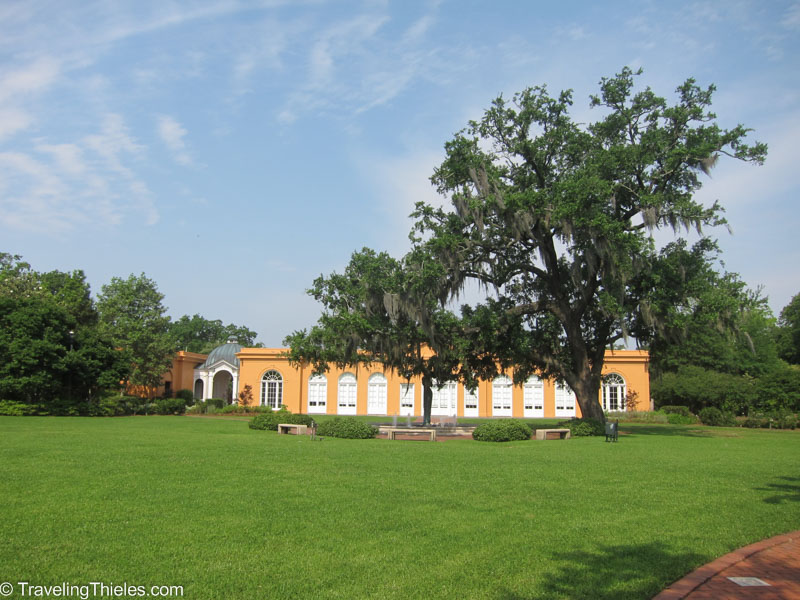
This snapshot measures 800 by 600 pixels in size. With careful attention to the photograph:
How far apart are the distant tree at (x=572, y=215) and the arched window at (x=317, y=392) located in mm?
20028

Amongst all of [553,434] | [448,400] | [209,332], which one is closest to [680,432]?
[553,434]

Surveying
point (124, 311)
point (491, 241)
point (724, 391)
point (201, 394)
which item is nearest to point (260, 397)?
point (201, 394)

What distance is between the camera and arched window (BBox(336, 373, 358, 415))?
1663 inches

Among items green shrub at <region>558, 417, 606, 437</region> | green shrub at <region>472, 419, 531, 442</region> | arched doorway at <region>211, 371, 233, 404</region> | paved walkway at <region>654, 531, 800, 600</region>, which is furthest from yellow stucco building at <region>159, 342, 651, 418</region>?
paved walkway at <region>654, 531, 800, 600</region>

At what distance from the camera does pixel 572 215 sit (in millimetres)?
19859

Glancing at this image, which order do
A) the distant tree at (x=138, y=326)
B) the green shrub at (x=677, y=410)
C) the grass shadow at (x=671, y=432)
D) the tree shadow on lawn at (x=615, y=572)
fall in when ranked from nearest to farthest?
the tree shadow on lawn at (x=615, y=572) < the grass shadow at (x=671, y=432) < the green shrub at (x=677, y=410) < the distant tree at (x=138, y=326)

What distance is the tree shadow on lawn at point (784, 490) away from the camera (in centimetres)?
873

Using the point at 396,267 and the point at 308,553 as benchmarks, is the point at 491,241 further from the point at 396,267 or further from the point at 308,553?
the point at 308,553

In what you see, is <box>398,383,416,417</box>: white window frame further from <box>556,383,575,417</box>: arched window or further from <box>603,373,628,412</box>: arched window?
<box>603,373,628,412</box>: arched window

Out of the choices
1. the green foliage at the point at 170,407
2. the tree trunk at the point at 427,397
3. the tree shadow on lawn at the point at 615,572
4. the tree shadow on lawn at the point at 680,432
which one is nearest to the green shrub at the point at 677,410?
the tree shadow on lawn at the point at 680,432

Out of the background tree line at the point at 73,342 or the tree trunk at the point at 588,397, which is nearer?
the tree trunk at the point at 588,397

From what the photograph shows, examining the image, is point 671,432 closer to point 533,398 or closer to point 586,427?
point 586,427

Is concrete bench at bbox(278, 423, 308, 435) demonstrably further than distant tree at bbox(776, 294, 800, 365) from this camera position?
No

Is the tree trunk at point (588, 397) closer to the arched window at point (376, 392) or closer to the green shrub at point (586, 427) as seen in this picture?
the green shrub at point (586, 427)
